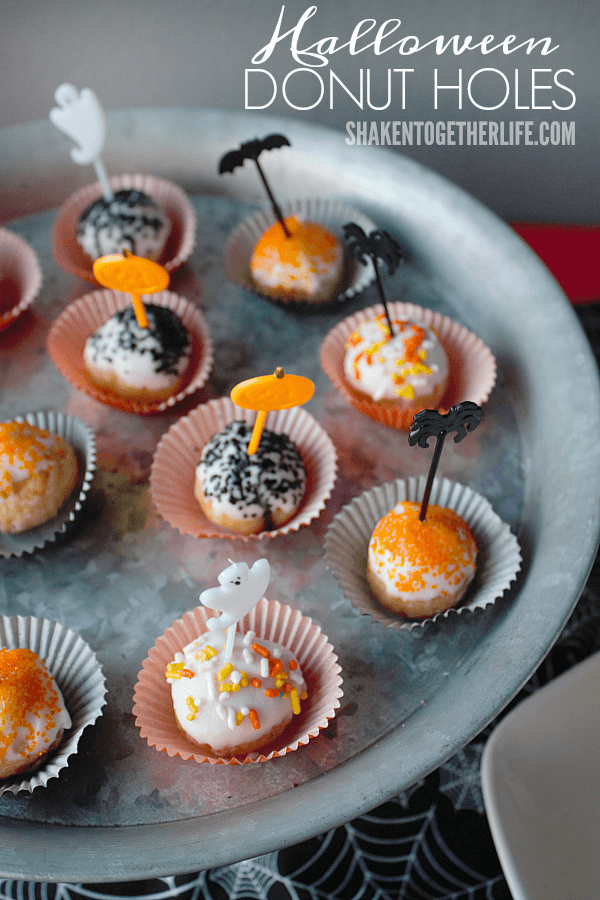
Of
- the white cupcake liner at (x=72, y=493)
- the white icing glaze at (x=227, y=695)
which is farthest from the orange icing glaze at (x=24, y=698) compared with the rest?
the white cupcake liner at (x=72, y=493)

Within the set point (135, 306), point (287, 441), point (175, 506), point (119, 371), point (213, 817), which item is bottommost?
point (213, 817)

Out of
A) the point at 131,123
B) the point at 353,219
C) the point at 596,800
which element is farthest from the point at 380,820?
the point at 131,123

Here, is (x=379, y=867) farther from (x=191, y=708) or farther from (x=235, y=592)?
(x=235, y=592)

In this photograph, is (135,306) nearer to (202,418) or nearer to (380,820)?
(202,418)

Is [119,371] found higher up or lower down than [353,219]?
lower down

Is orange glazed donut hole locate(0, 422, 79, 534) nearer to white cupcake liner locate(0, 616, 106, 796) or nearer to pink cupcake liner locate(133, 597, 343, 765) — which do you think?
white cupcake liner locate(0, 616, 106, 796)

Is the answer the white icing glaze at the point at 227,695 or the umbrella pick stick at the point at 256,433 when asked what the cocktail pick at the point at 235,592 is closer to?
the white icing glaze at the point at 227,695
